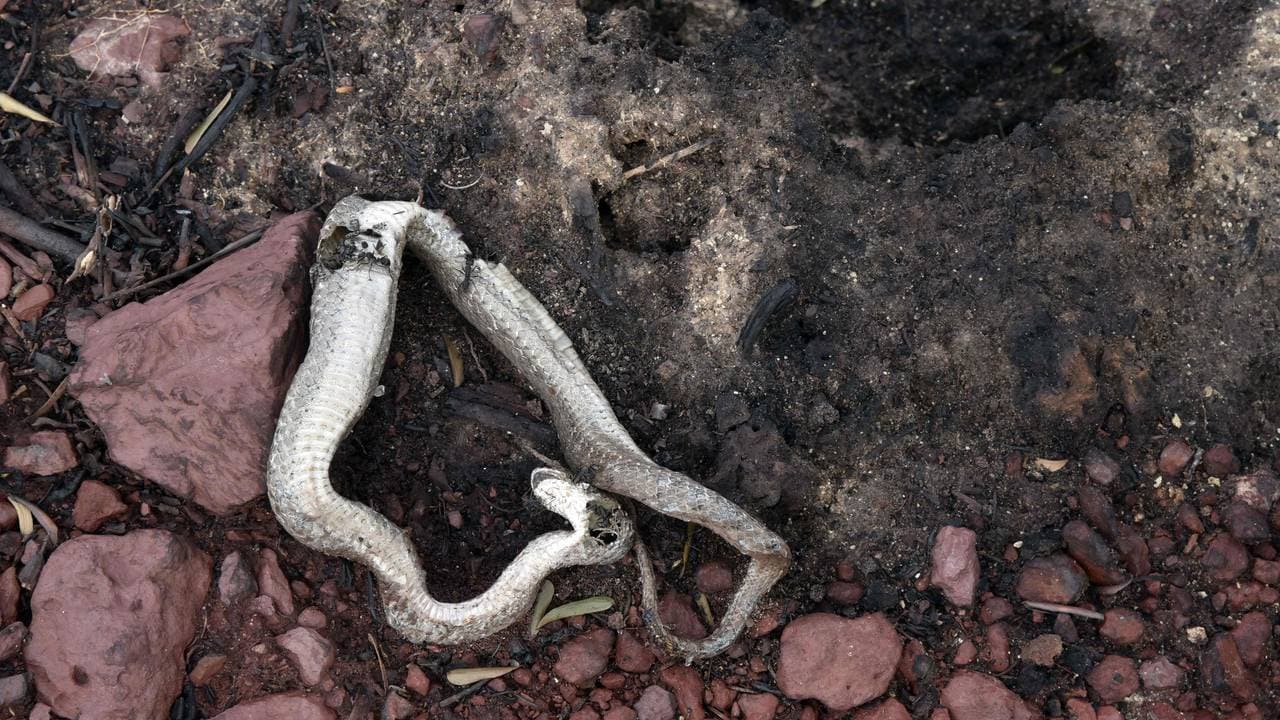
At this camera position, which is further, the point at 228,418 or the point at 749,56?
the point at 749,56

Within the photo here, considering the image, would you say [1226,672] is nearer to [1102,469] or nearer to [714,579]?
[1102,469]

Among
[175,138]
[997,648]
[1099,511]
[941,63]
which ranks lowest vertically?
[997,648]

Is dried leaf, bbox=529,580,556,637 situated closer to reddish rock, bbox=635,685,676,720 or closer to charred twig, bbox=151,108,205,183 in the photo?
reddish rock, bbox=635,685,676,720

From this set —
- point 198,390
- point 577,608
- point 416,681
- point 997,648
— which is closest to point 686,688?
point 577,608

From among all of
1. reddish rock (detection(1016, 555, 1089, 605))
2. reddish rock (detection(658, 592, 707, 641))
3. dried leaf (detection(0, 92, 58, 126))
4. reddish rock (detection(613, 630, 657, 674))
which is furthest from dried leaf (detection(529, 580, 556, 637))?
dried leaf (detection(0, 92, 58, 126))

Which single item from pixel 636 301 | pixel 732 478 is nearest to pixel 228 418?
pixel 636 301

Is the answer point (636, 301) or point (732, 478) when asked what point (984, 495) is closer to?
point (732, 478)
